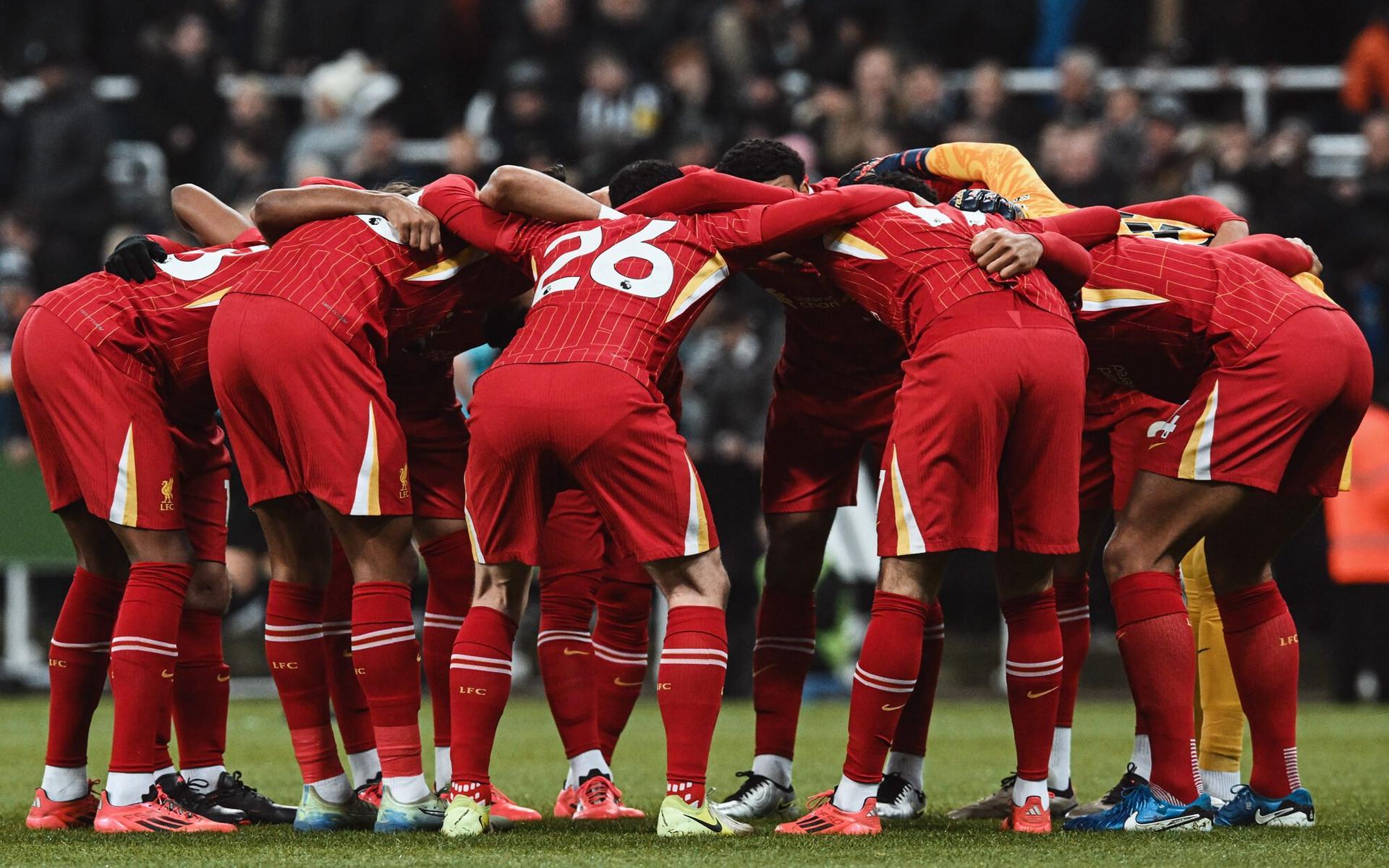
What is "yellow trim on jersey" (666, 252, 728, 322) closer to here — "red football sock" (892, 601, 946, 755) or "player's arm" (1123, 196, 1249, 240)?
"red football sock" (892, 601, 946, 755)

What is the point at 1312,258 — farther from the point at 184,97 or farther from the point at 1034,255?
the point at 184,97

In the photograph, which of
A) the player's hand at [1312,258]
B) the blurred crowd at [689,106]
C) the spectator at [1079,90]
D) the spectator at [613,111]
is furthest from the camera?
the spectator at [613,111]

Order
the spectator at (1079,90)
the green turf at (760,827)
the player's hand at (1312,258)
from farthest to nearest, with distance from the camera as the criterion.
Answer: the spectator at (1079,90) → the player's hand at (1312,258) → the green turf at (760,827)

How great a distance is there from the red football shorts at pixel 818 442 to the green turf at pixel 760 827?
126 cm

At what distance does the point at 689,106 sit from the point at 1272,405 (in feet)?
30.3

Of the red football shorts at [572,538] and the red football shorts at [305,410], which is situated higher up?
the red football shorts at [305,410]

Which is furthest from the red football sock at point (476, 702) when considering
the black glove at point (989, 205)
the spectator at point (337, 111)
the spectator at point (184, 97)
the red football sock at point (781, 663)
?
the spectator at point (184, 97)

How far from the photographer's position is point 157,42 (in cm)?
1641

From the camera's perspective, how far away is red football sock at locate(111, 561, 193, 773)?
19.5 feet

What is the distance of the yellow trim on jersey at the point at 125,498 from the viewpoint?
6.04 meters

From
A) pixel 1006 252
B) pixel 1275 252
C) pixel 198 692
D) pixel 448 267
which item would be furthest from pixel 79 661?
pixel 1275 252

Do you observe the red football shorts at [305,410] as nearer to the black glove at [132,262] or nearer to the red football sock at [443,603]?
the black glove at [132,262]

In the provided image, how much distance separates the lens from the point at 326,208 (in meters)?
6.31

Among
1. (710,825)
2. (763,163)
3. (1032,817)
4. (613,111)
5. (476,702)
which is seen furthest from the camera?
(613,111)
